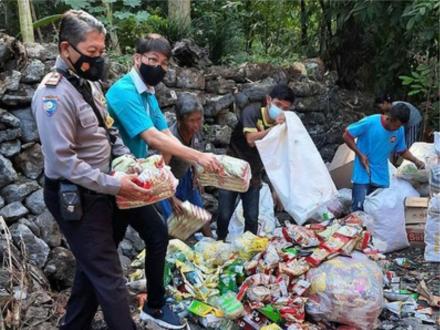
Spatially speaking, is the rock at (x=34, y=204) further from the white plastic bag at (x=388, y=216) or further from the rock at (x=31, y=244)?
the white plastic bag at (x=388, y=216)

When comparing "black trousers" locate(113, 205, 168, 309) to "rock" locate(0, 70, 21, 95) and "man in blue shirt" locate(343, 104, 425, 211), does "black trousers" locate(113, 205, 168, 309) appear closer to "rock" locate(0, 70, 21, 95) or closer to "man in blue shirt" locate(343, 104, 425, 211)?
"rock" locate(0, 70, 21, 95)

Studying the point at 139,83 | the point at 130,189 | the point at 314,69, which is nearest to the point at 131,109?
the point at 139,83

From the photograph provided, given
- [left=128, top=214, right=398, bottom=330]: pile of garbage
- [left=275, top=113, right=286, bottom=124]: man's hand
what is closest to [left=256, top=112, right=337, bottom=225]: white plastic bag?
[left=275, top=113, right=286, bottom=124]: man's hand

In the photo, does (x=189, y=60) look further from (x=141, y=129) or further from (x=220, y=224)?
(x=141, y=129)

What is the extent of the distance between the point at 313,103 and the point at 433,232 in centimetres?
242

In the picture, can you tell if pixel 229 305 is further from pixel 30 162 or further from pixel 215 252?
pixel 30 162

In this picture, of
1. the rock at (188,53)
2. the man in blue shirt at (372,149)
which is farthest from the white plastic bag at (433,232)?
the rock at (188,53)

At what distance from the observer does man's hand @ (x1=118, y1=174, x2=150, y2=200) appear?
221cm

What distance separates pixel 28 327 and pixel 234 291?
1.20m

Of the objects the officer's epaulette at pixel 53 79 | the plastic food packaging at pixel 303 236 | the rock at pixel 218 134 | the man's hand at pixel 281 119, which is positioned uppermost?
the officer's epaulette at pixel 53 79

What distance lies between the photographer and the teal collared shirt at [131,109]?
2.66m

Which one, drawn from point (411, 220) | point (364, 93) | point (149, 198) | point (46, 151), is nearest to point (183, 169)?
point (149, 198)

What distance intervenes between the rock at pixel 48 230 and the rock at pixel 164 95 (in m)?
1.61

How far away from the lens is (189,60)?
5.32 meters
